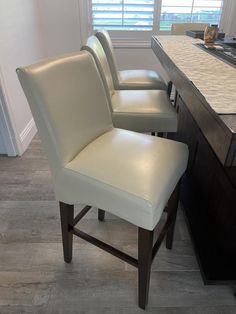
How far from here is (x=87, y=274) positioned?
116 centimetres

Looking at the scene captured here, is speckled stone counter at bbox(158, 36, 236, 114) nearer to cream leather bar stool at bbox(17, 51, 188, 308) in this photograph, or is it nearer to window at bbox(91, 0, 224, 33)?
cream leather bar stool at bbox(17, 51, 188, 308)

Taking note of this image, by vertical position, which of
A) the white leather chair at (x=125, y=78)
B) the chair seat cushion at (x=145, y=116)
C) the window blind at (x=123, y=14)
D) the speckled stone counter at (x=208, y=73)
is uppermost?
the window blind at (x=123, y=14)

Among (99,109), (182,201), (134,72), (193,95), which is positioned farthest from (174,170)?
(134,72)

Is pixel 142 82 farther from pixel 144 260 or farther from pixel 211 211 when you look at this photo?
pixel 144 260

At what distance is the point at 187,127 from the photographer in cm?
145

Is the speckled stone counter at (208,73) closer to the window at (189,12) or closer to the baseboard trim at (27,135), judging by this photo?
the window at (189,12)

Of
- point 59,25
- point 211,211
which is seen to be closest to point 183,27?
point 59,25

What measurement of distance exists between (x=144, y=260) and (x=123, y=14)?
267 cm

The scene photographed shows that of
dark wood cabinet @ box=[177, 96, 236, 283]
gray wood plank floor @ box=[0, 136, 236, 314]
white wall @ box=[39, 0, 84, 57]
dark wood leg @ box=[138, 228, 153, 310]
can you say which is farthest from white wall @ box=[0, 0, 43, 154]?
dark wood leg @ box=[138, 228, 153, 310]

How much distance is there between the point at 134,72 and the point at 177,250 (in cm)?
144

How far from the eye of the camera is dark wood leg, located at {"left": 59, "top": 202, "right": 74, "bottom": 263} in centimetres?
104

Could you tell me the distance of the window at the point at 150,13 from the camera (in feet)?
8.85

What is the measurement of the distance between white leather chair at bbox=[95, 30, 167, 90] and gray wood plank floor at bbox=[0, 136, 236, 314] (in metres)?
0.97

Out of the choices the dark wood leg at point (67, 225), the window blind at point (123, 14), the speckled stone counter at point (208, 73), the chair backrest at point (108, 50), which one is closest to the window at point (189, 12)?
the window blind at point (123, 14)
